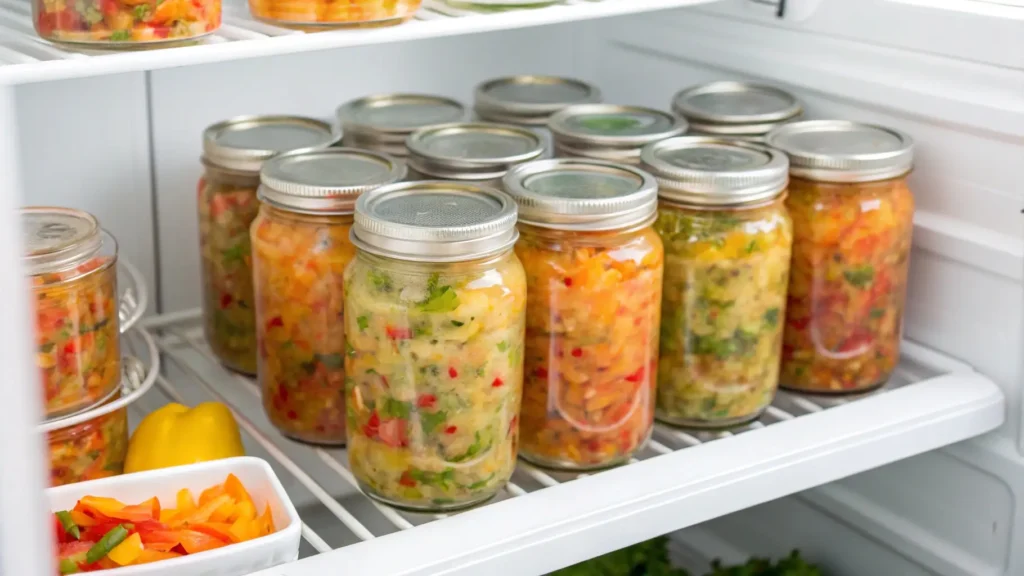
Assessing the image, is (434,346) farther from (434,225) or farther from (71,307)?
(71,307)

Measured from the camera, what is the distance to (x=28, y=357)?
2.71ft

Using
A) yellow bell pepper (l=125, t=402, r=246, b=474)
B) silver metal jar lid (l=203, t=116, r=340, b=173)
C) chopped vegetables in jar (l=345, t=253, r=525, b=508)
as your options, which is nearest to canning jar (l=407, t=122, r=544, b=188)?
silver metal jar lid (l=203, t=116, r=340, b=173)

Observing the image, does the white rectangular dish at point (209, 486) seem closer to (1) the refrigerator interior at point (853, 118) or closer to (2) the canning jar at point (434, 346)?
(2) the canning jar at point (434, 346)

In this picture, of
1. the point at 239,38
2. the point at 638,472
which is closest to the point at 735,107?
the point at 638,472

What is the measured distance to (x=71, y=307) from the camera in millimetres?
1062

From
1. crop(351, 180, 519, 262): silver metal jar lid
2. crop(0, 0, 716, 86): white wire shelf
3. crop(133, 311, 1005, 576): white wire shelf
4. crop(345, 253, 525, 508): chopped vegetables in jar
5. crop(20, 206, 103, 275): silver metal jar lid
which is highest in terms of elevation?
crop(0, 0, 716, 86): white wire shelf

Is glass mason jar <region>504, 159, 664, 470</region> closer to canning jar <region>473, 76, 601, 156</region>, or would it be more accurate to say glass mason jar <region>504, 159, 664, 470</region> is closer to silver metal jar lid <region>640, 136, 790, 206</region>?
silver metal jar lid <region>640, 136, 790, 206</region>

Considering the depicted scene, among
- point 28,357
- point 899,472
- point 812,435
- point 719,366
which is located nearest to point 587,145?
point 719,366

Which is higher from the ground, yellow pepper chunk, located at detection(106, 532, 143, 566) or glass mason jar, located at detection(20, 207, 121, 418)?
glass mason jar, located at detection(20, 207, 121, 418)

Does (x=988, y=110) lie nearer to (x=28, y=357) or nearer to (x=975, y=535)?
(x=975, y=535)

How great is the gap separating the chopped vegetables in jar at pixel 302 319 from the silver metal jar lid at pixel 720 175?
1.03 ft

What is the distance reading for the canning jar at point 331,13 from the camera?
1.01 m

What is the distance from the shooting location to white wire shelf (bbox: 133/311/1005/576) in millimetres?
1006

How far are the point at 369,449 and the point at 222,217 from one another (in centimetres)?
35
